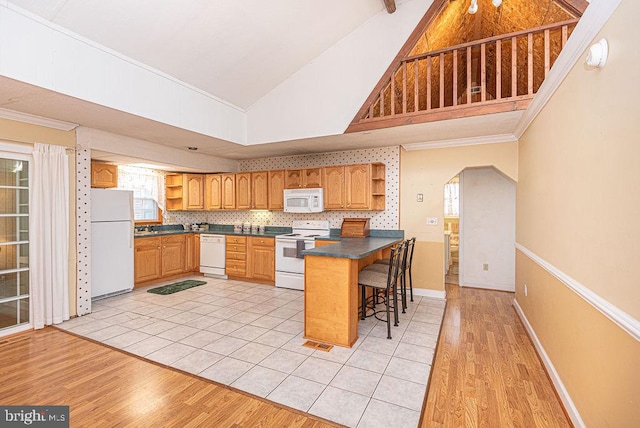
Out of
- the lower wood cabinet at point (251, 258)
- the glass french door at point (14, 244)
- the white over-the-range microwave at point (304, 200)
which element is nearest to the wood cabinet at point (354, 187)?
the white over-the-range microwave at point (304, 200)

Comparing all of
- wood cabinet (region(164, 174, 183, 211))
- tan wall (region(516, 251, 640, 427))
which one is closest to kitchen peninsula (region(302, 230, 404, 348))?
tan wall (region(516, 251, 640, 427))

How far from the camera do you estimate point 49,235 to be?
11.8 ft

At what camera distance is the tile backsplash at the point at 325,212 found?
16.6ft

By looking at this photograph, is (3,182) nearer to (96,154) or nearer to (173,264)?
(96,154)

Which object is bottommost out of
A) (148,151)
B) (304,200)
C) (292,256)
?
(292,256)

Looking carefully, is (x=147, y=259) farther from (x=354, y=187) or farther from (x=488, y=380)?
(x=488, y=380)

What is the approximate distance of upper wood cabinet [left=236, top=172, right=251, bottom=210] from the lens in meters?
6.01

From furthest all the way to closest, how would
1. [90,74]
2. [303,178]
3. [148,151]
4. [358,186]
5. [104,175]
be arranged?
[303,178] < [104,175] < [358,186] < [148,151] < [90,74]

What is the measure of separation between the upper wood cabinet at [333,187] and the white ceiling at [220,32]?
1585mm

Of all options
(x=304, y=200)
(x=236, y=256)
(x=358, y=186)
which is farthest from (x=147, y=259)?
(x=358, y=186)

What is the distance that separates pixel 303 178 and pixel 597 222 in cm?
423

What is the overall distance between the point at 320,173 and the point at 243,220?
7.27 ft

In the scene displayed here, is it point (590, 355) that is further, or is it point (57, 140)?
point (57, 140)

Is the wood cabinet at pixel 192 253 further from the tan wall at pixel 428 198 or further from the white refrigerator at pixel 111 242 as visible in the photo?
the tan wall at pixel 428 198
